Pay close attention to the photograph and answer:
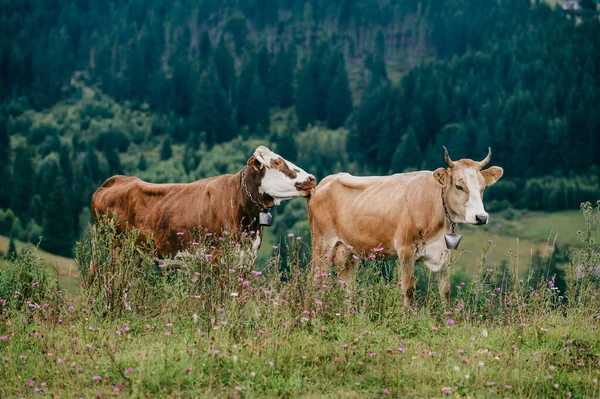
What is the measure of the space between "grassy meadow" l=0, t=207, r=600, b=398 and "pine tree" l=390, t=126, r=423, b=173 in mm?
182510

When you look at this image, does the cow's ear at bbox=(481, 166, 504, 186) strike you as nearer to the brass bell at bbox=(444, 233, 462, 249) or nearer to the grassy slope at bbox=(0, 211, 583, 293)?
the brass bell at bbox=(444, 233, 462, 249)

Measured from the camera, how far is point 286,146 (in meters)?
194

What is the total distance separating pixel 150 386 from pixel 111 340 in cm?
133

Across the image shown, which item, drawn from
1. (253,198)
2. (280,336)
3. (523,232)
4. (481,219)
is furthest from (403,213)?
(523,232)

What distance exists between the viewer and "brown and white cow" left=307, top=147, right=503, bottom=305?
34.4ft

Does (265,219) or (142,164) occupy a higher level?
(265,219)

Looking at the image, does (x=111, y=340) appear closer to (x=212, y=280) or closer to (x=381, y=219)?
(x=212, y=280)

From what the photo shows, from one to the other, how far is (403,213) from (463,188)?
974mm

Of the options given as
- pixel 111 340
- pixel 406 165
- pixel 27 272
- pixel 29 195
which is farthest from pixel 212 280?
pixel 406 165

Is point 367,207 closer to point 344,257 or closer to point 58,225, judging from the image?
point 344,257

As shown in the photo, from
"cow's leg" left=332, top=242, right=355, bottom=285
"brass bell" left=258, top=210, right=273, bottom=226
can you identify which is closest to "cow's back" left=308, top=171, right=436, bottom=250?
"cow's leg" left=332, top=242, right=355, bottom=285

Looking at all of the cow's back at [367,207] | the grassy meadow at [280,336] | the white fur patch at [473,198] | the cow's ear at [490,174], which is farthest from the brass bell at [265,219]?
the cow's ear at [490,174]

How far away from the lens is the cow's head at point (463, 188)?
1027 cm

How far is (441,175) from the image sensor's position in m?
10.6
